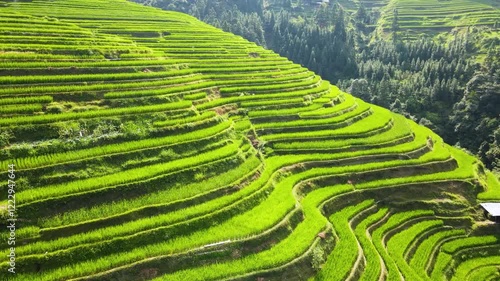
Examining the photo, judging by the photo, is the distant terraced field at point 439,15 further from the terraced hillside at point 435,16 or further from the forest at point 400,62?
the forest at point 400,62

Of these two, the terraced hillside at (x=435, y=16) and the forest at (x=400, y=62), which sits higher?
the terraced hillside at (x=435, y=16)

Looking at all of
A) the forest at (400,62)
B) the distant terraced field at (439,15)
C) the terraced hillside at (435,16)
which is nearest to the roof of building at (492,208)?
the forest at (400,62)

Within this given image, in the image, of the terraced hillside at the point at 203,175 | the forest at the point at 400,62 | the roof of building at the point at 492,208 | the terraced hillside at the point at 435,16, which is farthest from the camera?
the terraced hillside at the point at 435,16

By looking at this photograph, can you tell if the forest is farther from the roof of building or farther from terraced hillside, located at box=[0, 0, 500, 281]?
terraced hillside, located at box=[0, 0, 500, 281]

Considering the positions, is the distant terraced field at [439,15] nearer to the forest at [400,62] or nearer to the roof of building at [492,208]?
the forest at [400,62]

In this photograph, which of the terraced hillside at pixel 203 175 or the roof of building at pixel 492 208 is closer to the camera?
the terraced hillside at pixel 203 175

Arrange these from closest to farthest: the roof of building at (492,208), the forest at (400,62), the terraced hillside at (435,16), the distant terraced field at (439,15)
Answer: the roof of building at (492,208) < the forest at (400,62) < the terraced hillside at (435,16) < the distant terraced field at (439,15)

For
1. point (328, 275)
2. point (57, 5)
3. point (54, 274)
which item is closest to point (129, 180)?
point (54, 274)
